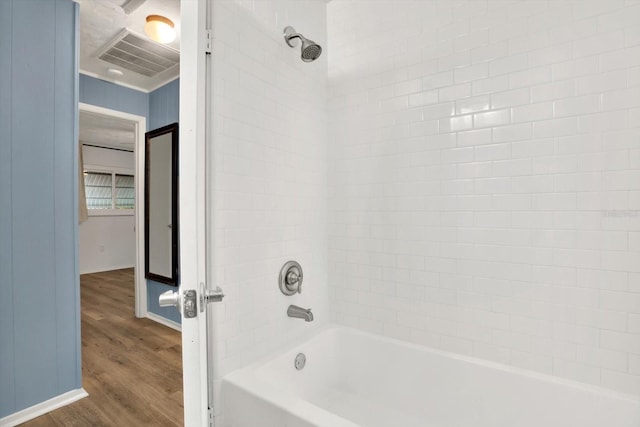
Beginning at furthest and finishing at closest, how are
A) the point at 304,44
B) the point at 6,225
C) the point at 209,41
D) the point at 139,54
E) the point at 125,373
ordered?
1. the point at 139,54
2. the point at 125,373
3. the point at 6,225
4. the point at 304,44
5. the point at 209,41

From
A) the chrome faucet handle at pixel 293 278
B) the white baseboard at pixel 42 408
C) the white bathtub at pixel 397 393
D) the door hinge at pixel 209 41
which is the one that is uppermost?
the door hinge at pixel 209 41

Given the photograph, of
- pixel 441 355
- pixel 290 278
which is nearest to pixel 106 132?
pixel 290 278

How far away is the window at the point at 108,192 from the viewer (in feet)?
20.2

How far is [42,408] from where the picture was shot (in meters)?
2.01

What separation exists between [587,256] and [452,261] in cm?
56

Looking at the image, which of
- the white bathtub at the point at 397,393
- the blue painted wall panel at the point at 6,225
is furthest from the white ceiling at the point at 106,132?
the white bathtub at the point at 397,393

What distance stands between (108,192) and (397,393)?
6781mm

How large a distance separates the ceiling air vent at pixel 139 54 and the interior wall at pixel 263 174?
1.54 m

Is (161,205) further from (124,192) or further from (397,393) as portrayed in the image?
(124,192)

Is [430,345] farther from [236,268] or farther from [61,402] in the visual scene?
[61,402]

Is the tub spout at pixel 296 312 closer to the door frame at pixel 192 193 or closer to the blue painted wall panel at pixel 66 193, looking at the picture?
the door frame at pixel 192 193

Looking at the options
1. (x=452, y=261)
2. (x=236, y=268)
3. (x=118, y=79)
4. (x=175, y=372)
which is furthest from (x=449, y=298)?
(x=118, y=79)

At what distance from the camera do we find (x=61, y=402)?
2.08 m


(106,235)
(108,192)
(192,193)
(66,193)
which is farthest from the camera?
(108,192)
